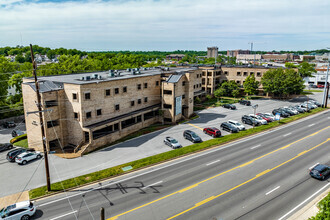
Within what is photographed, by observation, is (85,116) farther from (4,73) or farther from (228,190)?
(4,73)

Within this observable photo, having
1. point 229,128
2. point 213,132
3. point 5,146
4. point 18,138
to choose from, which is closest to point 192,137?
point 213,132

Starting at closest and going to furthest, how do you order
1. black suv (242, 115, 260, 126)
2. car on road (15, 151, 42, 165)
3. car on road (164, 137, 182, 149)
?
car on road (15, 151, 42, 165) < car on road (164, 137, 182, 149) < black suv (242, 115, 260, 126)

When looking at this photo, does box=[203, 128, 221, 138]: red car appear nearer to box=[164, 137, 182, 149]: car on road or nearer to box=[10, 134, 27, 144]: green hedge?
box=[164, 137, 182, 149]: car on road

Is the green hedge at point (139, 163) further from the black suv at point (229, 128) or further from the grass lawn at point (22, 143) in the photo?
the grass lawn at point (22, 143)

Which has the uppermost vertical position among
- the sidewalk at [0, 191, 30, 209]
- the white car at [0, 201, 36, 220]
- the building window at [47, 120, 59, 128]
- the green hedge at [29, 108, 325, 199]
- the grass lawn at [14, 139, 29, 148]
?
the building window at [47, 120, 59, 128]

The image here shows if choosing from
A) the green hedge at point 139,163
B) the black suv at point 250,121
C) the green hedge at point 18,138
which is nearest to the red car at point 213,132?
the green hedge at point 139,163

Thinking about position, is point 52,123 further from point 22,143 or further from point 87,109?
point 22,143

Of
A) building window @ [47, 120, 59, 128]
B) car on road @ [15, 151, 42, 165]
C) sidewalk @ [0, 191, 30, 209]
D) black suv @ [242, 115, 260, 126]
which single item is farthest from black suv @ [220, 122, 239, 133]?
sidewalk @ [0, 191, 30, 209]
